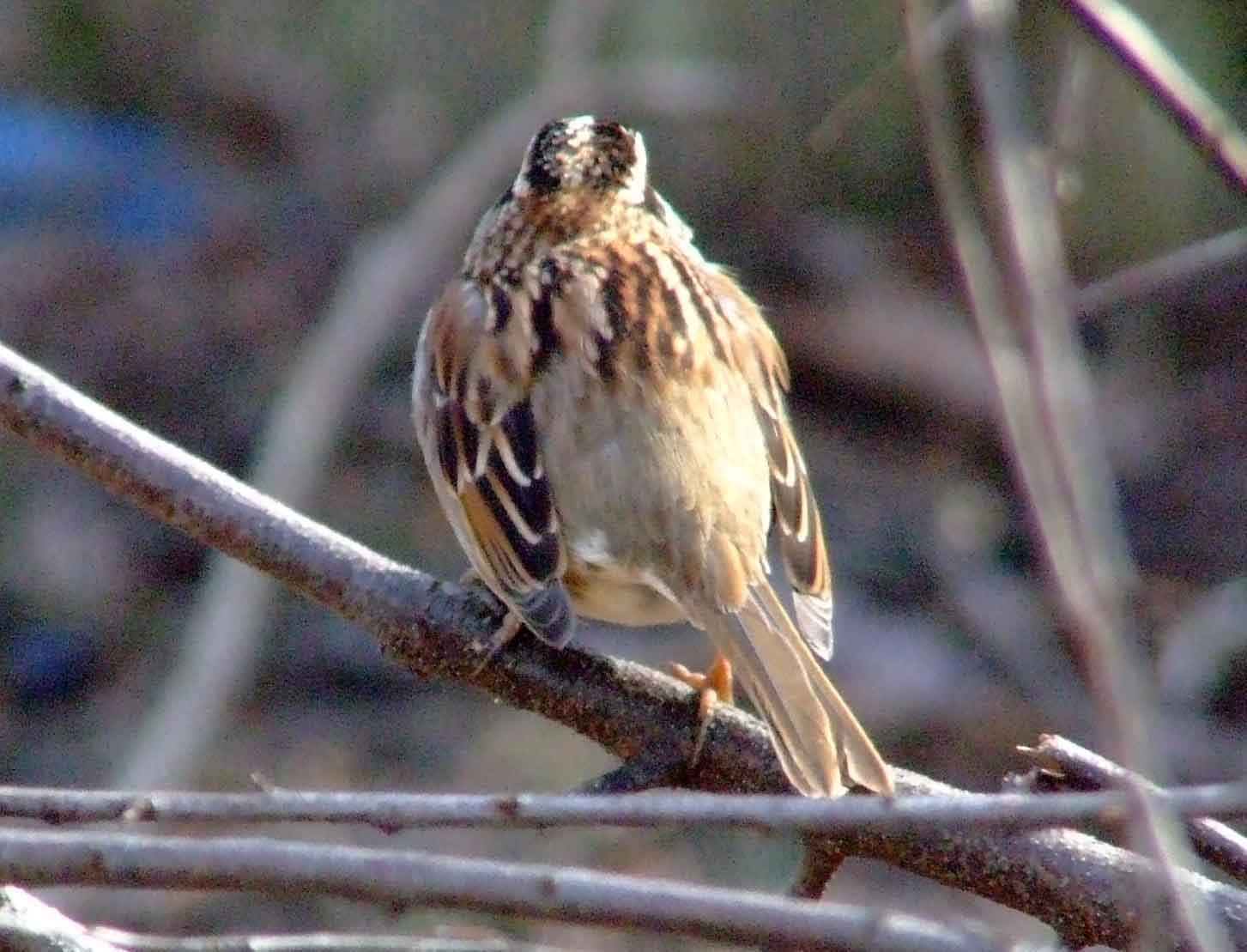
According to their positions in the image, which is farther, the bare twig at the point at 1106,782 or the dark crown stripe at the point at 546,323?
the dark crown stripe at the point at 546,323

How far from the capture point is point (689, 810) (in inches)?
57.7

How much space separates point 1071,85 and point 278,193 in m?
6.80

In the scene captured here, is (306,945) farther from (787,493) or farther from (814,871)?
(787,493)

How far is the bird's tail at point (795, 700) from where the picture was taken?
2623 mm

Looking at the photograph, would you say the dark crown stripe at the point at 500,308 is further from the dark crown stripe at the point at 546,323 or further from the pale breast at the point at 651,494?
the pale breast at the point at 651,494

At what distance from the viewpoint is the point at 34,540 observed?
22.2 feet

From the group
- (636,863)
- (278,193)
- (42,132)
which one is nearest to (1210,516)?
(636,863)

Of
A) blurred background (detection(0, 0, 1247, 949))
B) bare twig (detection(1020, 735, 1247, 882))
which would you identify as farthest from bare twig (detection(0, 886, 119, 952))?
blurred background (detection(0, 0, 1247, 949))

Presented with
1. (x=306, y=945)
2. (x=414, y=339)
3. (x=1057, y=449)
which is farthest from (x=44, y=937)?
(x=414, y=339)

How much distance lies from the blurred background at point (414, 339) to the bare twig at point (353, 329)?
0.6 inches

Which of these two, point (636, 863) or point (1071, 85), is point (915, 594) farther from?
point (1071, 85)

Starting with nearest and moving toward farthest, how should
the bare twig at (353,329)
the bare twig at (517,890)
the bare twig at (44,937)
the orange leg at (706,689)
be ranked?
the bare twig at (517,890)
the bare twig at (44,937)
the orange leg at (706,689)
the bare twig at (353,329)

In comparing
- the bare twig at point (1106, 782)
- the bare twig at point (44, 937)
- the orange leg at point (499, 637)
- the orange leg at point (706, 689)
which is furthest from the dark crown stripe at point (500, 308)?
the bare twig at point (44, 937)

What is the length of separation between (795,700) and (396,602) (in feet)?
1.79
